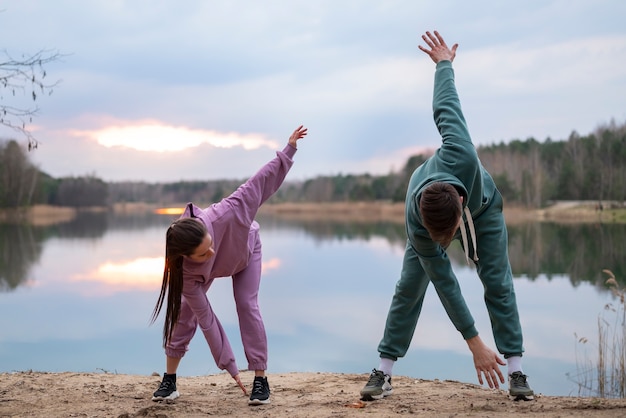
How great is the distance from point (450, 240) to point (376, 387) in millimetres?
1087

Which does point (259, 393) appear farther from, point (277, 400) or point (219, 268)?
point (219, 268)

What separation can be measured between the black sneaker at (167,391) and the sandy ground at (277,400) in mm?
50

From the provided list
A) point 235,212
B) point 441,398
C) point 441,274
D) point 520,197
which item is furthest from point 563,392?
point 520,197

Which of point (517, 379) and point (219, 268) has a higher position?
point (219, 268)

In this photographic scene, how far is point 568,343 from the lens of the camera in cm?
748

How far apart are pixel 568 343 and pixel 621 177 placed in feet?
106

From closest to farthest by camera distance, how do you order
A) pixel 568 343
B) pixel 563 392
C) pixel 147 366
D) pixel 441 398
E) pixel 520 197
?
pixel 441 398, pixel 563 392, pixel 147 366, pixel 568 343, pixel 520 197

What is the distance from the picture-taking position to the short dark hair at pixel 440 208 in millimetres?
2699

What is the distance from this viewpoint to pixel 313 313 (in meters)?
9.62

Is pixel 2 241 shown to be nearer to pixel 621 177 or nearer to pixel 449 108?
pixel 449 108

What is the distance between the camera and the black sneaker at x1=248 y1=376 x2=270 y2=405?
11.4 feet

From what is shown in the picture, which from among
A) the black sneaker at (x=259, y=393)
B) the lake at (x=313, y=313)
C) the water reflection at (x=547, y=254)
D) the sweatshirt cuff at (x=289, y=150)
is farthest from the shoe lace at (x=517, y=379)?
the water reflection at (x=547, y=254)

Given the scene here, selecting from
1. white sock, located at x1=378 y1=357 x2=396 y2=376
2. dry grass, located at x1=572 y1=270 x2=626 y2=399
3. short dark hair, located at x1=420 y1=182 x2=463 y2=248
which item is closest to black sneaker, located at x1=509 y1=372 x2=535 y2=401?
white sock, located at x1=378 y1=357 x2=396 y2=376

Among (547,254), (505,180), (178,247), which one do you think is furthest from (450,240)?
(505,180)
